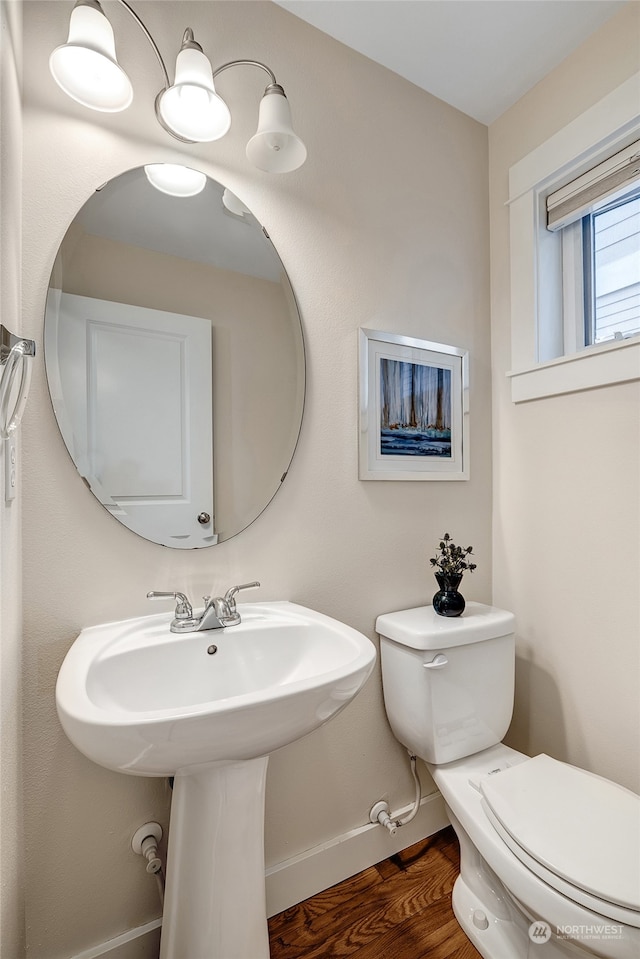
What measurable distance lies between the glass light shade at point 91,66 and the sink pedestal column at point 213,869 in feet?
4.47

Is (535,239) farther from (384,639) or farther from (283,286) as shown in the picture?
(384,639)

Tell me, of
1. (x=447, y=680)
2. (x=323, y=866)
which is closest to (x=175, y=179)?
(x=447, y=680)

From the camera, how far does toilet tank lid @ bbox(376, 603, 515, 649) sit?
1.29 meters

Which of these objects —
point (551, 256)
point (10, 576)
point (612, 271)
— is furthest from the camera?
point (551, 256)

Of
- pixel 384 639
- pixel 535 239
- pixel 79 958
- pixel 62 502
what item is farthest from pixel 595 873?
pixel 535 239

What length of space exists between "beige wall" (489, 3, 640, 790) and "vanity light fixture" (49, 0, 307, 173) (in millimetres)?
977

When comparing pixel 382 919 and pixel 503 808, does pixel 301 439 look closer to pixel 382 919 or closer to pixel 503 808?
pixel 503 808

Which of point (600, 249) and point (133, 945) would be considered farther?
point (600, 249)

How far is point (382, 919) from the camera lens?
124cm

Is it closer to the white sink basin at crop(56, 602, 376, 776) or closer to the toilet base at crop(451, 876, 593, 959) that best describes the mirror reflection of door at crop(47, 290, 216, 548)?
the white sink basin at crop(56, 602, 376, 776)

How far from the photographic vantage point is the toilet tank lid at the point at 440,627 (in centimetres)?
129

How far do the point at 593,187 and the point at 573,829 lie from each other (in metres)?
1.74

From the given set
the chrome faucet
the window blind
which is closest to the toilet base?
the chrome faucet

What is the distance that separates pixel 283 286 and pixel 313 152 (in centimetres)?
43
